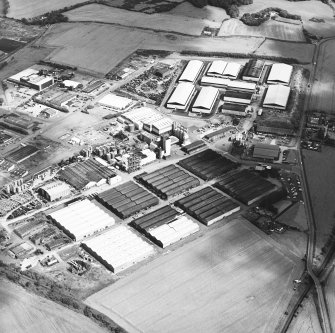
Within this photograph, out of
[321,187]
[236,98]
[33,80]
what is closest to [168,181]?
[321,187]

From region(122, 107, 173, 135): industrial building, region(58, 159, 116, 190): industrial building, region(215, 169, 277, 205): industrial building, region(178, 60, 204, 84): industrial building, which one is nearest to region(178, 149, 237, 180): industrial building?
region(215, 169, 277, 205): industrial building

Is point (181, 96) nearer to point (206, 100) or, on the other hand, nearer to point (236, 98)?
point (206, 100)

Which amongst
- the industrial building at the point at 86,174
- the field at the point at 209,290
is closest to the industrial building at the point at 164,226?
the field at the point at 209,290

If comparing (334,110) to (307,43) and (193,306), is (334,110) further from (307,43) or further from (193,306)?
(193,306)

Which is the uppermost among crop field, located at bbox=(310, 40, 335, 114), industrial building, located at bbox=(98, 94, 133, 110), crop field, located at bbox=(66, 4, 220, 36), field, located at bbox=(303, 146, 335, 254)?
crop field, located at bbox=(66, 4, 220, 36)

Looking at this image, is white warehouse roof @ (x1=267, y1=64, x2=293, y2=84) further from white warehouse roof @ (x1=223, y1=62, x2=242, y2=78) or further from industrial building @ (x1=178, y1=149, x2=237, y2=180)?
industrial building @ (x1=178, y1=149, x2=237, y2=180)

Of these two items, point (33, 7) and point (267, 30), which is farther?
point (33, 7)
